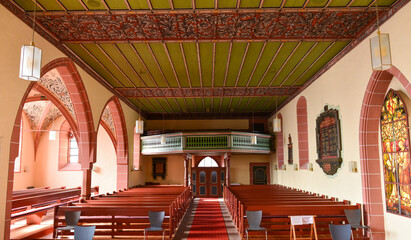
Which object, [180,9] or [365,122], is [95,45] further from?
[365,122]

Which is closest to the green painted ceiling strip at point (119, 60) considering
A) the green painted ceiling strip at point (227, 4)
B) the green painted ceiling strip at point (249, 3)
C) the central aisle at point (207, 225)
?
the green painted ceiling strip at point (227, 4)

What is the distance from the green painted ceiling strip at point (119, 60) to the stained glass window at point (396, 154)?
273 inches

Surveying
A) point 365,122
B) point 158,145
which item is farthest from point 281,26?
point 158,145

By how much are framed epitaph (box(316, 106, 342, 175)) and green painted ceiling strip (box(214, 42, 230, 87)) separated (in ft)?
11.4

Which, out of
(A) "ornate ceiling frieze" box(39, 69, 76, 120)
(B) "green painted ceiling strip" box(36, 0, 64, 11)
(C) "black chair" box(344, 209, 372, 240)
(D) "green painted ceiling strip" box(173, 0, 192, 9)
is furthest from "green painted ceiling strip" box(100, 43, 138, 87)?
(C) "black chair" box(344, 209, 372, 240)

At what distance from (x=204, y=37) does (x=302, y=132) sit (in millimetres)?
7091

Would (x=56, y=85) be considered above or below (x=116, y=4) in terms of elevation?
below

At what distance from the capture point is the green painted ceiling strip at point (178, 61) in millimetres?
8891

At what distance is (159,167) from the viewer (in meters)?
20.3

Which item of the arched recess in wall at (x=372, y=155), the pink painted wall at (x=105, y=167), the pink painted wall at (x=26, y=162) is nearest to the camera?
the arched recess in wall at (x=372, y=155)

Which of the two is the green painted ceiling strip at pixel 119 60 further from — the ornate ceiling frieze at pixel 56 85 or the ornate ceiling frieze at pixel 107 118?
the ornate ceiling frieze at pixel 107 118

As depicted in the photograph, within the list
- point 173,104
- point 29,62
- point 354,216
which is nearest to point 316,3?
point 354,216

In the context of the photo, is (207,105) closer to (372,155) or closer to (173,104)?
(173,104)

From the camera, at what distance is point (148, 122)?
20.3 meters
